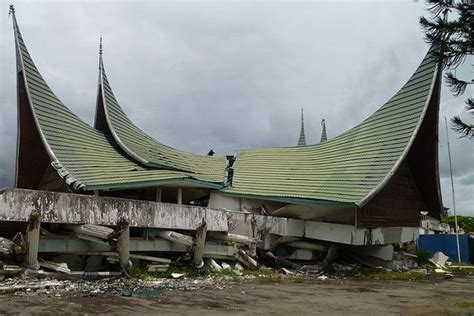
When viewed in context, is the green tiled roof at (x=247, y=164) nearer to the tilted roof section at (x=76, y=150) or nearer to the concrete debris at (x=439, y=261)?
the tilted roof section at (x=76, y=150)

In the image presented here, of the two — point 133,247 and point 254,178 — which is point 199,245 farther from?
point 254,178

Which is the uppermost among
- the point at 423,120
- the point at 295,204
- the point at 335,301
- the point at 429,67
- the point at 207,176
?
the point at 429,67

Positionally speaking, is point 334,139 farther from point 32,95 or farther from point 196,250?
point 32,95

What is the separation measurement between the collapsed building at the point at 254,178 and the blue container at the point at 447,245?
521 centimetres

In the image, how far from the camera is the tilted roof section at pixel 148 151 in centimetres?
1783

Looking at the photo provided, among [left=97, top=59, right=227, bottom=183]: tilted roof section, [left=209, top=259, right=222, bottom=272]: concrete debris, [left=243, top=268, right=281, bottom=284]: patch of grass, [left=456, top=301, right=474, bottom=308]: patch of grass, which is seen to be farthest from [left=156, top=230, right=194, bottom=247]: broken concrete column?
[left=456, top=301, right=474, bottom=308]: patch of grass

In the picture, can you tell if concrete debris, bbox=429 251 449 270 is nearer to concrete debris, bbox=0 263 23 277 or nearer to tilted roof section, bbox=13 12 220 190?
tilted roof section, bbox=13 12 220 190

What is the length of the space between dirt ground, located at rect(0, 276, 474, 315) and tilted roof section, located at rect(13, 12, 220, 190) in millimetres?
5642

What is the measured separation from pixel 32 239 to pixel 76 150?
823cm

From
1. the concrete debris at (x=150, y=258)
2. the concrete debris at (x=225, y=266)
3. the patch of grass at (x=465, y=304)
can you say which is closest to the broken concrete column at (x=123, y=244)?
the concrete debris at (x=150, y=258)

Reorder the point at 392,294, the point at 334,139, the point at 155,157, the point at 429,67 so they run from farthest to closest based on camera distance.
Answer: the point at 334,139 < the point at 155,157 < the point at 429,67 < the point at 392,294

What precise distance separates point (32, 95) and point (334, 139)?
1158 centimetres

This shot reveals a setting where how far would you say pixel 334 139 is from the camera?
64.9 feet

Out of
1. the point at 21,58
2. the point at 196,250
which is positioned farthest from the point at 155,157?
the point at 196,250
